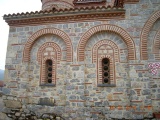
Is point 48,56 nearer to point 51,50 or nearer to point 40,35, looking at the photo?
point 51,50

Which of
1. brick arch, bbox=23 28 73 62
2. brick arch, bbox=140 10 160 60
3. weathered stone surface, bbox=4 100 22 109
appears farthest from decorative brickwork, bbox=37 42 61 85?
brick arch, bbox=140 10 160 60

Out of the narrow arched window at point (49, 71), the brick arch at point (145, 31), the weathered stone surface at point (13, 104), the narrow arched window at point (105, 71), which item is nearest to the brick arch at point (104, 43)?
the narrow arched window at point (105, 71)

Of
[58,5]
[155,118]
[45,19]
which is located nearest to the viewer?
[155,118]

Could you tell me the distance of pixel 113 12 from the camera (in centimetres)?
806

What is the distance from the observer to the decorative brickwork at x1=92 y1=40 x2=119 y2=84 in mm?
7891

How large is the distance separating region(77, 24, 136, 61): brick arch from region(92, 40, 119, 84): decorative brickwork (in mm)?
483

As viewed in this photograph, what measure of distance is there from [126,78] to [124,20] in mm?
2469

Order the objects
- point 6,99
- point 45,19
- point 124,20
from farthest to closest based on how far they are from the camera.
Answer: point 45,19, point 124,20, point 6,99

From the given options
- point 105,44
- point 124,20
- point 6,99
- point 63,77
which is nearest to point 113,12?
point 124,20

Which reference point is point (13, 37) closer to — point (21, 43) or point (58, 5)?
point (21, 43)

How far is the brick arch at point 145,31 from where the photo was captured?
7.66 metres

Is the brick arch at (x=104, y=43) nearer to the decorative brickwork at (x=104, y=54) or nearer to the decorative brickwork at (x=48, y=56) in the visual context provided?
the decorative brickwork at (x=104, y=54)

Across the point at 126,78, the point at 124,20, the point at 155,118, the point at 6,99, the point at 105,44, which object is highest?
the point at 124,20

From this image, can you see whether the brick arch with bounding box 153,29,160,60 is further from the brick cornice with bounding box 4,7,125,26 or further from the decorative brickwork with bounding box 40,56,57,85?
the decorative brickwork with bounding box 40,56,57,85
